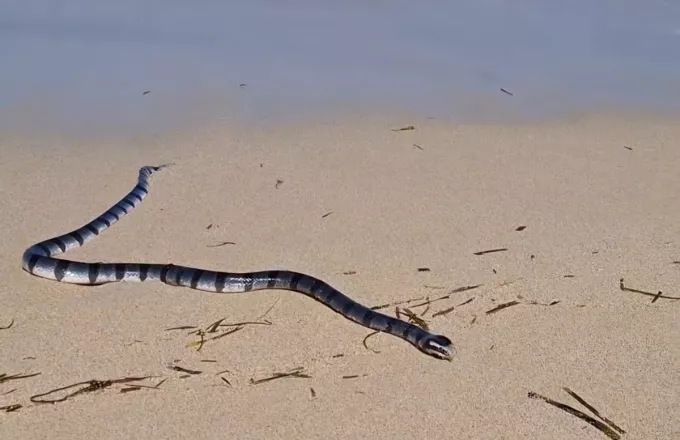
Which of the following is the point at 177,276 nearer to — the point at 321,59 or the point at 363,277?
the point at 363,277

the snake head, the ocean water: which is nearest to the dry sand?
the snake head

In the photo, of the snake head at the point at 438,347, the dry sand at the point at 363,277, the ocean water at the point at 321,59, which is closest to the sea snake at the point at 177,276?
the dry sand at the point at 363,277

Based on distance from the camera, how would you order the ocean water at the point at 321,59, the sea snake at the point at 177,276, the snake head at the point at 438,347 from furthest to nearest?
1. the ocean water at the point at 321,59
2. the sea snake at the point at 177,276
3. the snake head at the point at 438,347

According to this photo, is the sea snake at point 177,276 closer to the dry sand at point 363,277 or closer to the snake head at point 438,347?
the dry sand at point 363,277

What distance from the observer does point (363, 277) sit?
5000 mm

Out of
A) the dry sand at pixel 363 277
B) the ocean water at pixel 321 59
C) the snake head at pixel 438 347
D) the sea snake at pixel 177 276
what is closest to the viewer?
the dry sand at pixel 363 277

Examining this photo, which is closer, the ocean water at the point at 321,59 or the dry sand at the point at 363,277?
the dry sand at the point at 363,277

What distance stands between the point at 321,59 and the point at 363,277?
412cm

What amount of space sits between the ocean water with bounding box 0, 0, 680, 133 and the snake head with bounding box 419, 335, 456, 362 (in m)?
3.43

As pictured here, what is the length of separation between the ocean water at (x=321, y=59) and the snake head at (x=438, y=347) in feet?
11.3

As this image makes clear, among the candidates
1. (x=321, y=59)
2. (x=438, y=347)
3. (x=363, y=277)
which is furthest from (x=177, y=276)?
(x=321, y=59)

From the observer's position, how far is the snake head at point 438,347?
13.9ft

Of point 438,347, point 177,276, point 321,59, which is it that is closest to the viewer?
point 438,347

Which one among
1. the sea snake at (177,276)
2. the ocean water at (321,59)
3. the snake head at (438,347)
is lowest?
the ocean water at (321,59)
